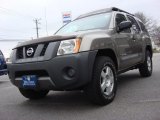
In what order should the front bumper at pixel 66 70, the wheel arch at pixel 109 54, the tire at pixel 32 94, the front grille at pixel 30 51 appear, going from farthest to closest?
the tire at pixel 32 94
the wheel arch at pixel 109 54
the front grille at pixel 30 51
the front bumper at pixel 66 70

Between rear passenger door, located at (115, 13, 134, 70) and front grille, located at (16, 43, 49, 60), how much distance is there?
1.58m

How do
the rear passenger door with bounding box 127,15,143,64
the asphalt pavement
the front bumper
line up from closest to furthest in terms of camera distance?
the asphalt pavement < the front bumper < the rear passenger door with bounding box 127,15,143,64

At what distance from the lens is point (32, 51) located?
16.1 ft

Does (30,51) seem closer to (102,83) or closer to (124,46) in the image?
(102,83)

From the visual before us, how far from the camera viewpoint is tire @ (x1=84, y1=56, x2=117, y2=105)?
4.70 m

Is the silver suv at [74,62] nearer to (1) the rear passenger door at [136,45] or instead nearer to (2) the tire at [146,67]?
(1) the rear passenger door at [136,45]

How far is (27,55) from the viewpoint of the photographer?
4984mm

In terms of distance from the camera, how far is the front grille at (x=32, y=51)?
4766mm

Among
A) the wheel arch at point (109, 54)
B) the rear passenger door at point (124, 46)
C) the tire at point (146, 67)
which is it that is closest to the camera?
the wheel arch at point (109, 54)

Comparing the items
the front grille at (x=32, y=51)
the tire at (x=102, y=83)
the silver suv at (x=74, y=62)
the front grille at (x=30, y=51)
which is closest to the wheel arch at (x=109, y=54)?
the silver suv at (x=74, y=62)

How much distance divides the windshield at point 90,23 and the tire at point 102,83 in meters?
0.94

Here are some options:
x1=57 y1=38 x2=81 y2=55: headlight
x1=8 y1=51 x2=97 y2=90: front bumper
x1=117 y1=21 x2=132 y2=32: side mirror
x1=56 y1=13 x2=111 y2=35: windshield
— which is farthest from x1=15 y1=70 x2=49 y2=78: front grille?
x1=117 y1=21 x2=132 y2=32: side mirror

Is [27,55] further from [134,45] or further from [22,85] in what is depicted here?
[134,45]

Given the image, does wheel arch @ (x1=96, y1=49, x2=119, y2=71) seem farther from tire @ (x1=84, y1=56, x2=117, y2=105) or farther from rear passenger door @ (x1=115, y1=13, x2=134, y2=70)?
rear passenger door @ (x1=115, y1=13, x2=134, y2=70)
